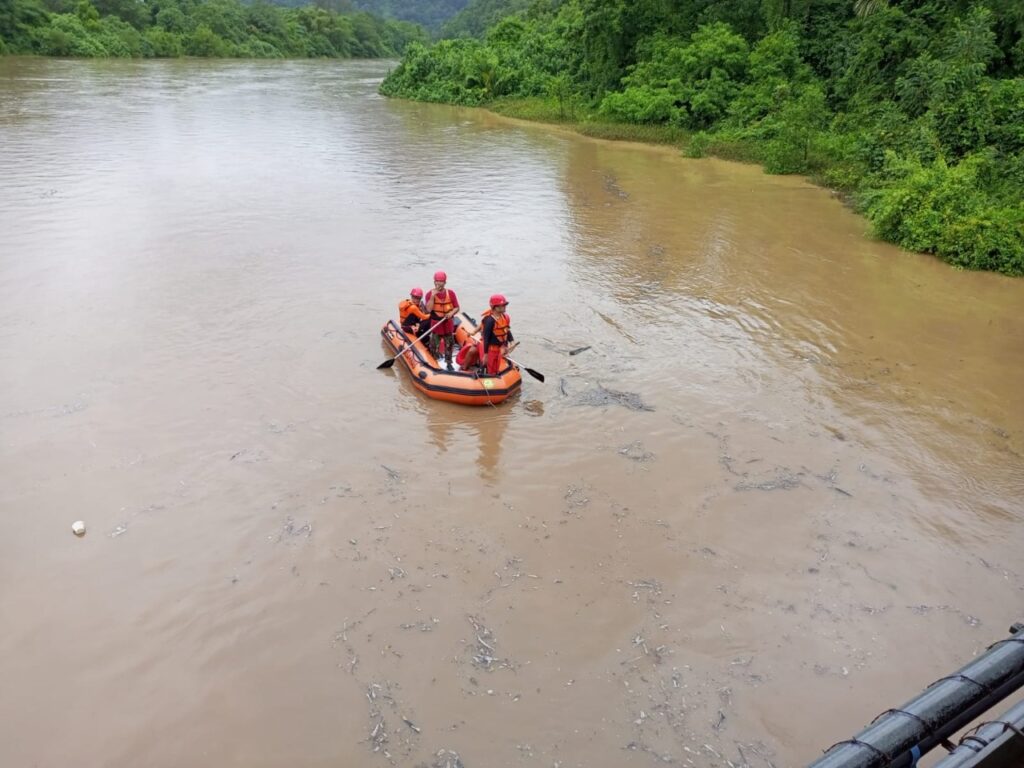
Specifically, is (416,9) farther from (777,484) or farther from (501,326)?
(777,484)

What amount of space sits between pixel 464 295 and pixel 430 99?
1045 inches

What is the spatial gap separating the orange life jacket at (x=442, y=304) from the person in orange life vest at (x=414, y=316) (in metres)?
0.18

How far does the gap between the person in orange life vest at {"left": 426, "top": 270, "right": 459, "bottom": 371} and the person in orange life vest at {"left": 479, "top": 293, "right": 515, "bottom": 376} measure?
0.55 meters

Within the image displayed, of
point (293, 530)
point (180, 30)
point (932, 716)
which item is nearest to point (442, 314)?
point (293, 530)

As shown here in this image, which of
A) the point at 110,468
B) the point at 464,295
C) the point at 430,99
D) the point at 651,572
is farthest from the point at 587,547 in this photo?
the point at 430,99

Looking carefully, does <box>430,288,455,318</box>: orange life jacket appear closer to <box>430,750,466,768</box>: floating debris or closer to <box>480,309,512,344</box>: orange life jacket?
<box>480,309,512,344</box>: orange life jacket

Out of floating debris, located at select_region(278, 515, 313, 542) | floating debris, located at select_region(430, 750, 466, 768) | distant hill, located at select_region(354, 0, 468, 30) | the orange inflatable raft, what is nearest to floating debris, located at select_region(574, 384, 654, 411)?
the orange inflatable raft

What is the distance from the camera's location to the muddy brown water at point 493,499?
4.53m

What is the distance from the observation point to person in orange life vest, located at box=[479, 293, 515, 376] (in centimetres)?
758

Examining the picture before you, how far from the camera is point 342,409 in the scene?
778cm

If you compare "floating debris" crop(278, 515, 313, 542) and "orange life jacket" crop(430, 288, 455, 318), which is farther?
"orange life jacket" crop(430, 288, 455, 318)

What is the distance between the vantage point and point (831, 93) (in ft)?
71.9

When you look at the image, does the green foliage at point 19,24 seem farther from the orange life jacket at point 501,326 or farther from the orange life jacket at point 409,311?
the orange life jacket at point 501,326

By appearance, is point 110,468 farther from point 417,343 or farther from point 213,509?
point 417,343
